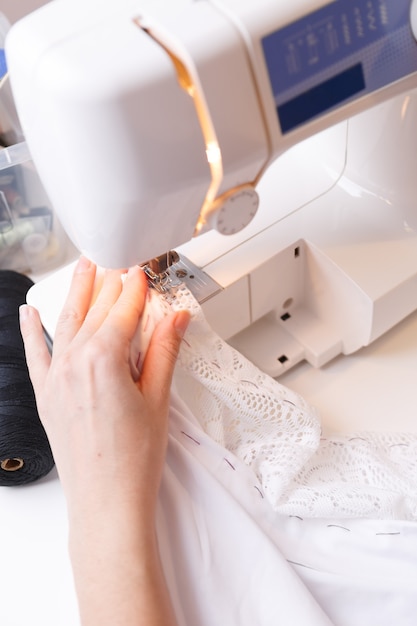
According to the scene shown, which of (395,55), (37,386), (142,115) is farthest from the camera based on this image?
(37,386)

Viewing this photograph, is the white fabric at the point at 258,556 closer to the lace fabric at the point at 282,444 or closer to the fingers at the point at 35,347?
the lace fabric at the point at 282,444

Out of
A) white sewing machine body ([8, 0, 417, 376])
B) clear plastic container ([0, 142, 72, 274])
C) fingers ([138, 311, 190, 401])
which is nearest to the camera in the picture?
white sewing machine body ([8, 0, 417, 376])

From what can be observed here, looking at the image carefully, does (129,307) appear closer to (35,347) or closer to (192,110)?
(35,347)

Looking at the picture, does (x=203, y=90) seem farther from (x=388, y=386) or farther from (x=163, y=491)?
(x=388, y=386)

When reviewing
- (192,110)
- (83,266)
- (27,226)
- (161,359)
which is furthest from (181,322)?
(27,226)

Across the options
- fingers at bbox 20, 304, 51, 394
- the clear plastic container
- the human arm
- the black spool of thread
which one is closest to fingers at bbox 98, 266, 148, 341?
the human arm

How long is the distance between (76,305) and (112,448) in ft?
0.64

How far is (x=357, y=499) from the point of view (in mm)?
803

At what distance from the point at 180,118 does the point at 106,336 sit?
25 centimetres

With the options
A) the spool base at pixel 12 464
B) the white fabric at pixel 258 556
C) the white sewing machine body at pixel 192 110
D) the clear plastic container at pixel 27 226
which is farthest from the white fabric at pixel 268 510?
the clear plastic container at pixel 27 226

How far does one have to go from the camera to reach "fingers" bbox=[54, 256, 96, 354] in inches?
30.5

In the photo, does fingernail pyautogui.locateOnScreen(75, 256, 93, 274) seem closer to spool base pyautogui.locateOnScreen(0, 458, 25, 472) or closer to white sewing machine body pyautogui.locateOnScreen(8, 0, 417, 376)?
white sewing machine body pyautogui.locateOnScreen(8, 0, 417, 376)

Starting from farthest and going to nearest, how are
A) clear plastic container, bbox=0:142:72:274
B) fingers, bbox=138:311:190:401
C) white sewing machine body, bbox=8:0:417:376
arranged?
clear plastic container, bbox=0:142:72:274 < fingers, bbox=138:311:190:401 < white sewing machine body, bbox=8:0:417:376

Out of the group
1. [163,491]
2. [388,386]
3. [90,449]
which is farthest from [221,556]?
[388,386]
